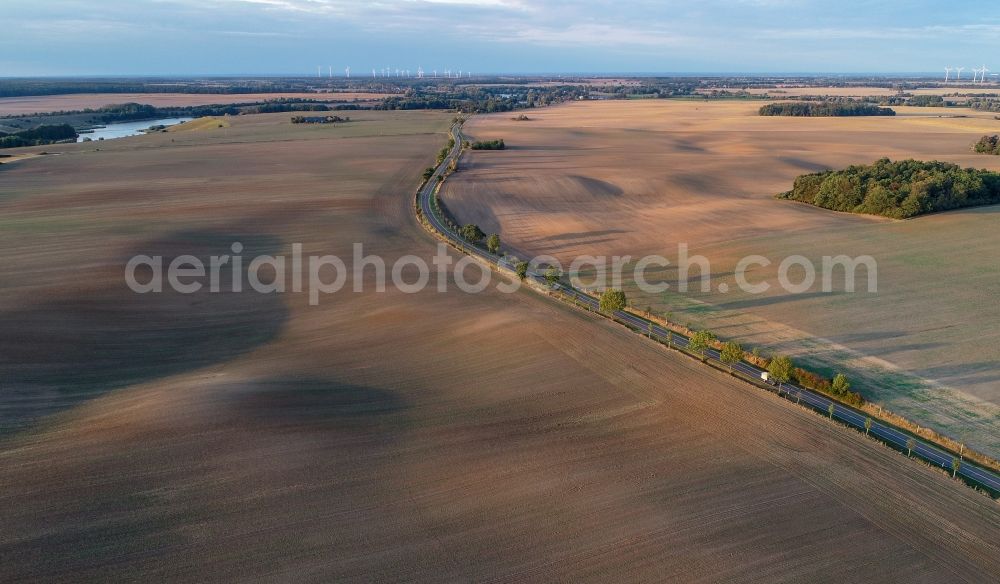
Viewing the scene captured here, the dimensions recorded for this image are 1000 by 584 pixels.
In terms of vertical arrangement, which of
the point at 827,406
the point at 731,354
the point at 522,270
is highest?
the point at 522,270

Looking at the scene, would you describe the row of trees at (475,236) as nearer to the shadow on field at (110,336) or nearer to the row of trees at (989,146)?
the shadow on field at (110,336)

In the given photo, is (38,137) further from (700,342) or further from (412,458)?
(700,342)

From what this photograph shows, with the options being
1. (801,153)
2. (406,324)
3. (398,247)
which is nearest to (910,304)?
(406,324)

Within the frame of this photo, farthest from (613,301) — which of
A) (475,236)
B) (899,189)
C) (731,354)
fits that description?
(899,189)

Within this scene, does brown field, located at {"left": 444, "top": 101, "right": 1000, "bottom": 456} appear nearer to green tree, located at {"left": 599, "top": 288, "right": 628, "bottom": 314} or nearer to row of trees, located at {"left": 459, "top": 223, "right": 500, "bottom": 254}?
row of trees, located at {"left": 459, "top": 223, "right": 500, "bottom": 254}

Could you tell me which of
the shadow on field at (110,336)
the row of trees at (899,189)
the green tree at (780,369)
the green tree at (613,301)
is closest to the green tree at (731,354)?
the green tree at (780,369)

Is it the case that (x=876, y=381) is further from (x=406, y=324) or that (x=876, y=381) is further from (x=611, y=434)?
(x=406, y=324)
